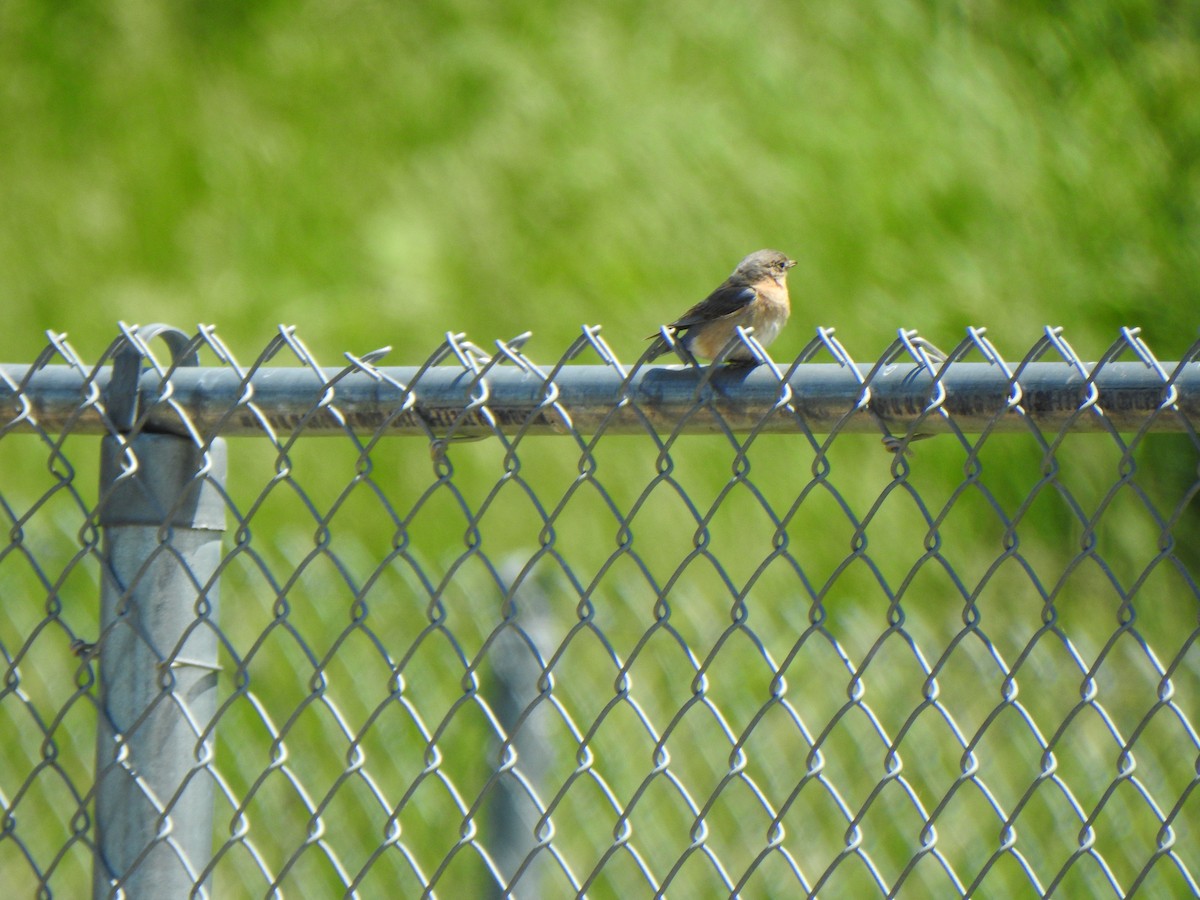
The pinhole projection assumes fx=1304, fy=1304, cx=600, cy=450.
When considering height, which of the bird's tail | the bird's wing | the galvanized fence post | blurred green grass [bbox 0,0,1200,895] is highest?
blurred green grass [bbox 0,0,1200,895]

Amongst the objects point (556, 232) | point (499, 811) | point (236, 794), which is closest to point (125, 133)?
point (556, 232)

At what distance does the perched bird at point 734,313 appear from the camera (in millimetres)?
2174

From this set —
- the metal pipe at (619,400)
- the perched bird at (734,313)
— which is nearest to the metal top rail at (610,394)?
the metal pipe at (619,400)

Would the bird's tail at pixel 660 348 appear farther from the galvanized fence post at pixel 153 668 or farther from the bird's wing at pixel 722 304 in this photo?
the galvanized fence post at pixel 153 668

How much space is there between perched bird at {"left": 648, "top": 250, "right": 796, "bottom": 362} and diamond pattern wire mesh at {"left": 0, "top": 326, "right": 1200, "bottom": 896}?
239 millimetres

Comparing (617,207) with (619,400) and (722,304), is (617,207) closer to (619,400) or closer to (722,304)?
(722,304)

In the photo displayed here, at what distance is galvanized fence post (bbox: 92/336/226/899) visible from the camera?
1.93 metres

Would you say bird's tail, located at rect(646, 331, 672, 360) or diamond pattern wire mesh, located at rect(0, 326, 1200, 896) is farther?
diamond pattern wire mesh, located at rect(0, 326, 1200, 896)

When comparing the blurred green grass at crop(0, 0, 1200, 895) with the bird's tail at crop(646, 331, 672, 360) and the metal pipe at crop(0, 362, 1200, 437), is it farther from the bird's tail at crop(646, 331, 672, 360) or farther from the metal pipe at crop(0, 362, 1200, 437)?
the bird's tail at crop(646, 331, 672, 360)

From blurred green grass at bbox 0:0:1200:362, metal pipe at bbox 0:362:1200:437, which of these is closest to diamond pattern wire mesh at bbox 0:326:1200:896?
metal pipe at bbox 0:362:1200:437

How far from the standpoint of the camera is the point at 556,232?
233 inches

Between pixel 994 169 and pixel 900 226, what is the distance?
20.3 inches

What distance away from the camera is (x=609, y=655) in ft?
8.11

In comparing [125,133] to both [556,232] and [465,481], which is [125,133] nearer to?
[556,232]
